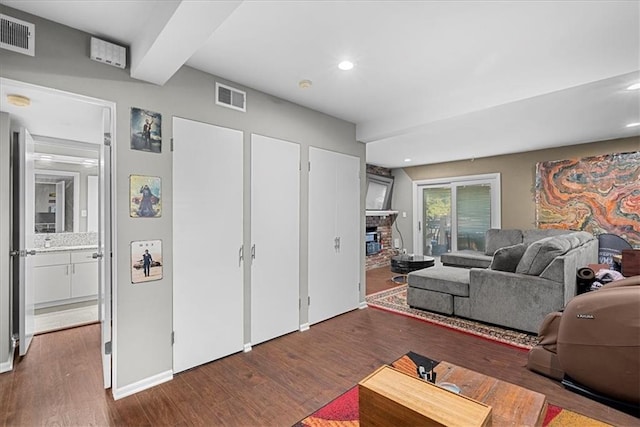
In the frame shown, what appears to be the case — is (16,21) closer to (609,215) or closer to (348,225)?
(348,225)

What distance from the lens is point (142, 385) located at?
228cm

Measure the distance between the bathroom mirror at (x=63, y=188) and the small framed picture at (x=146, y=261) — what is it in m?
2.41

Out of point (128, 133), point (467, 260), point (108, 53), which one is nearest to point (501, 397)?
point (128, 133)

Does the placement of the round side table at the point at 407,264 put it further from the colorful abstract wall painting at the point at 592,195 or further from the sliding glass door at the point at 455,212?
the colorful abstract wall painting at the point at 592,195

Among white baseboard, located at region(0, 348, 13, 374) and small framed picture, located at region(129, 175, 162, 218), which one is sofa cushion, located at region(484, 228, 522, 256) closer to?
small framed picture, located at region(129, 175, 162, 218)

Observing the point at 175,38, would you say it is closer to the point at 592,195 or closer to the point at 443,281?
the point at 443,281

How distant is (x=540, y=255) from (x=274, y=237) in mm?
2837

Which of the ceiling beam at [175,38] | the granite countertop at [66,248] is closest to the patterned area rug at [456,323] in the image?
the ceiling beam at [175,38]

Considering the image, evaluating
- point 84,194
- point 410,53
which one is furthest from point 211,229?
point 84,194

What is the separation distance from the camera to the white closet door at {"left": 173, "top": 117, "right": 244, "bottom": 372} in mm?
2506

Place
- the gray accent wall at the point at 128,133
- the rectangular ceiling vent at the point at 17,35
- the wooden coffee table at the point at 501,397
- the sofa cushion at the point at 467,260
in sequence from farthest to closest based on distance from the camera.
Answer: the sofa cushion at the point at 467,260 → the gray accent wall at the point at 128,133 → the rectangular ceiling vent at the point at 17,35 → the wooden coffee table at the point at 501,397

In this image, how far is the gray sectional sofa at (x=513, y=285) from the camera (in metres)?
3.10

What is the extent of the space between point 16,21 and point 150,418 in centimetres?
261

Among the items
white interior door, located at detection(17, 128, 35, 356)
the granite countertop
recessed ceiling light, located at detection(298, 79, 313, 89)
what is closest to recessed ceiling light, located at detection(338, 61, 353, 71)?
recessed ceiling light, located at detection(298, 79, 313, 89)
